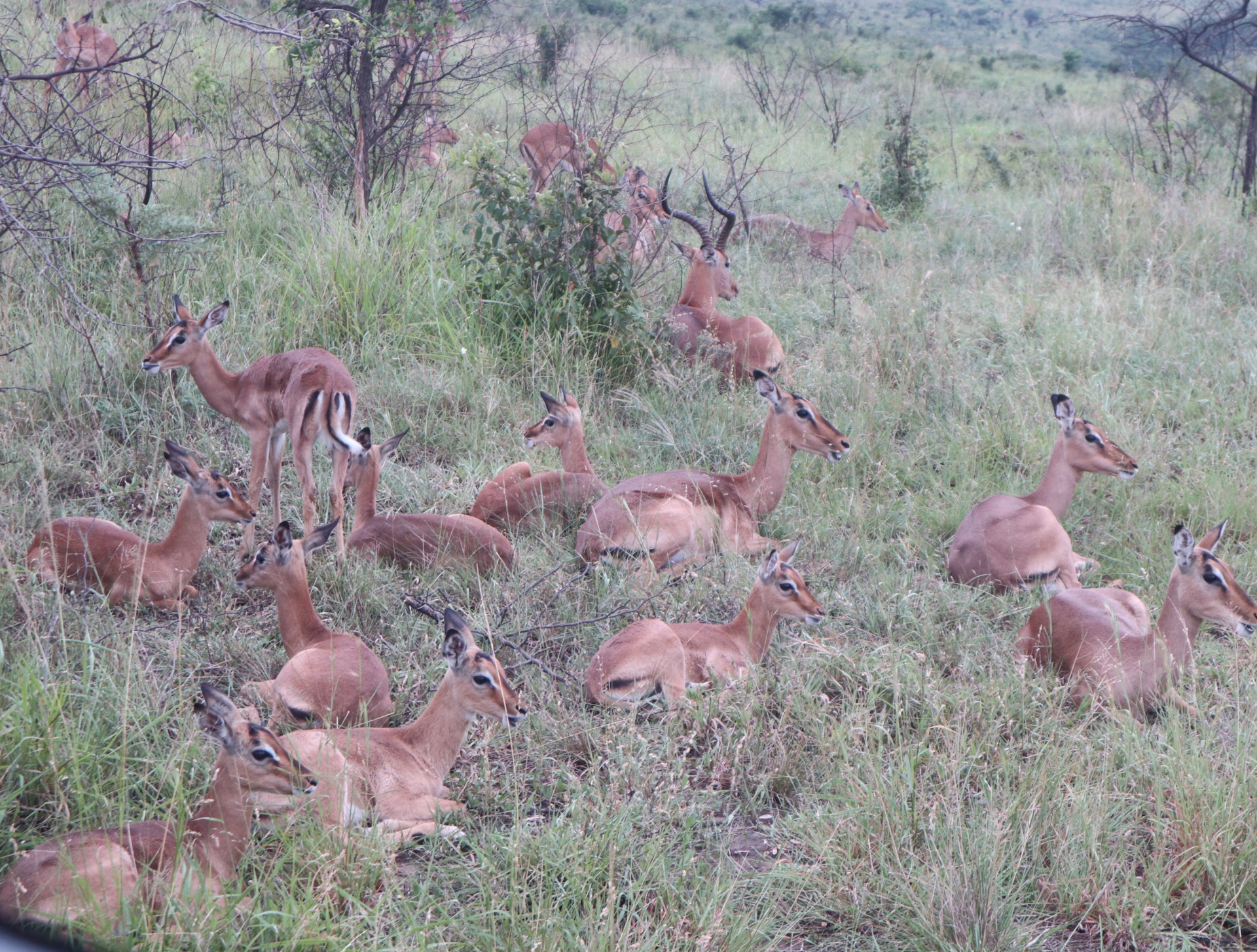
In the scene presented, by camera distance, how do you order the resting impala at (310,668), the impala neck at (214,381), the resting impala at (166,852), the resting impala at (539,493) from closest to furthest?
the resting impala at (166,852), the resting impala at (310,668), the resting impala at (539,493), the impala neck at (214,381)

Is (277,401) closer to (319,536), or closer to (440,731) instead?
(319,536)

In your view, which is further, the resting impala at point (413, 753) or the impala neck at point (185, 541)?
the impala neck at point (185, 541)

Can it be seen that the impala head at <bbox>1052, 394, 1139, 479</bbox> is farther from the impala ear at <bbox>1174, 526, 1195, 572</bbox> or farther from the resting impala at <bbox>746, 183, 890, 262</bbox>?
the resting impala at <bbox>746, 183, 890, 262</bbox>

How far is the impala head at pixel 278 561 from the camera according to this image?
3.59m

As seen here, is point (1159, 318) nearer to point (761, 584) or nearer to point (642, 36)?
point (761, 584)

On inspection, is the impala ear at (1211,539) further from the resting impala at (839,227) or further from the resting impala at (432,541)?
the resting impala at (839,227)

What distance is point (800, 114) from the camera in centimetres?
1408

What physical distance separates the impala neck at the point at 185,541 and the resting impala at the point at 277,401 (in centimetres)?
34

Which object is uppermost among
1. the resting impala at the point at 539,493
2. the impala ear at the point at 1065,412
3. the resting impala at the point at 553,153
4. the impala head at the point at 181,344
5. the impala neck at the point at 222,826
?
the resting impala at the point at 553,153

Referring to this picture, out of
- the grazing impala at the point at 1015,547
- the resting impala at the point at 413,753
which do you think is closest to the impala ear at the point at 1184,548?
the grazing impala at the point at 1015,547

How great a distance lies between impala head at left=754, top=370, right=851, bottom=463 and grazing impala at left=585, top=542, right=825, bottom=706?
1.20 metres

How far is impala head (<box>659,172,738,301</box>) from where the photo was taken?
703 centimetres

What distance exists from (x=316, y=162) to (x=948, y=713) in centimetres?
562

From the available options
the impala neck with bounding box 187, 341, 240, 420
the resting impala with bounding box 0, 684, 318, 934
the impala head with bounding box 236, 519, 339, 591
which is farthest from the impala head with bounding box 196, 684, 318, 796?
the impala neck with bounding box 187, 341, 240, 420
